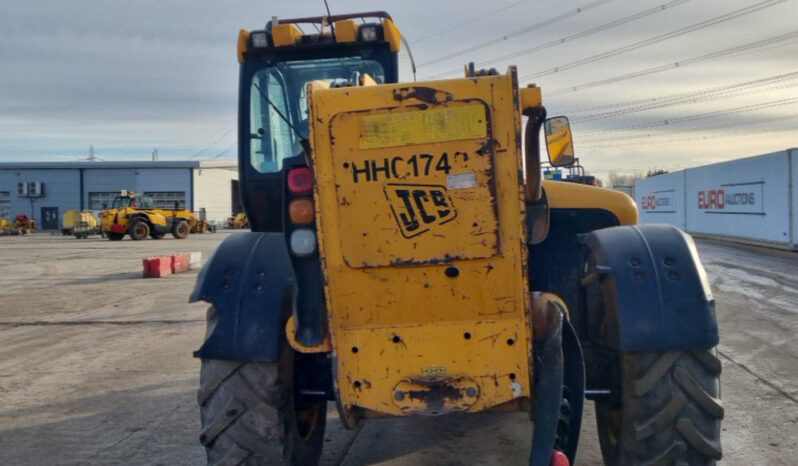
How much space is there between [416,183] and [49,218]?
71884 mm

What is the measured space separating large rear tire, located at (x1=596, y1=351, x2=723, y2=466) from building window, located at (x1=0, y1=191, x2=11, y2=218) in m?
74.6

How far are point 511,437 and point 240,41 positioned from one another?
3505 millimetres

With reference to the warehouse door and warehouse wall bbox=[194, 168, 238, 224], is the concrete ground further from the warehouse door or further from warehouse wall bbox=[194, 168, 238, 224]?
the warehouse door

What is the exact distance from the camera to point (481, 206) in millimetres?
3320

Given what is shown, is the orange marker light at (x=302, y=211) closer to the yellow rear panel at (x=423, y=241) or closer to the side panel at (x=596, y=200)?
the yellow rear panel at (x=423, y=241)

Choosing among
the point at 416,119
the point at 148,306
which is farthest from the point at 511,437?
the point at 148,306

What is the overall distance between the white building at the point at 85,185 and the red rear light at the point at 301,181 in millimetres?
66608

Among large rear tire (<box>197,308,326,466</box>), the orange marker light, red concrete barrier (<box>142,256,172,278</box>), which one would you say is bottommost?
red concrete barrier (<box>142,256,172,278</box>)

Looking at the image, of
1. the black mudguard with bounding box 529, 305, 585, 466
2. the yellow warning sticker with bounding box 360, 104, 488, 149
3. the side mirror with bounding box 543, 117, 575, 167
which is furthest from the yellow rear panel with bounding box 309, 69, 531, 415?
the side mirror with bounding box 543, 117, 575, 167

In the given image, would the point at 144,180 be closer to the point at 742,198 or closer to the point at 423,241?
the point at 742,198

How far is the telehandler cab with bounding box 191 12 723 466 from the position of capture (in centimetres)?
331

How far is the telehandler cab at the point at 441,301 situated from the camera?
3.31 m

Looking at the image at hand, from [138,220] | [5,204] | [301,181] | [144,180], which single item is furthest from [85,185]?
[301,181]

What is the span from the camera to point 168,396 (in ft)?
24.0
